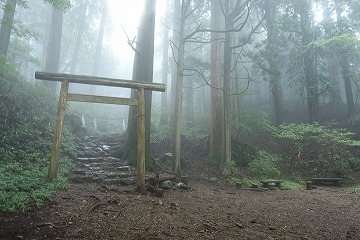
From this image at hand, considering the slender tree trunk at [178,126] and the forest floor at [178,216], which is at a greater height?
the slender tree trunk at [178,126]

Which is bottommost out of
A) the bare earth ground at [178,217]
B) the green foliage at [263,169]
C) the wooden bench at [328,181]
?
the bare earth ground at [178,217]

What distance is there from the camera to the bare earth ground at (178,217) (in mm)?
4113

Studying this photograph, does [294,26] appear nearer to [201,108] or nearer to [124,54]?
[201,108]

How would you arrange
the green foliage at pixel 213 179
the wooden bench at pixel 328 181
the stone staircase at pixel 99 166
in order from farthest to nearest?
1. the wooden bench at pixel 328 181
2. the green foliage at pixel 213 179
3. the stone staircase at pixel 99 166

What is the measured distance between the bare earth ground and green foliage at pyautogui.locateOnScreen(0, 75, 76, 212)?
417 millimetres

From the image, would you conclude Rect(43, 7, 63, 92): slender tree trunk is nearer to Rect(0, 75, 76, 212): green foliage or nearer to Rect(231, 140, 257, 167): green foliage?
Rect(0, 75, 76, 212): green foliage

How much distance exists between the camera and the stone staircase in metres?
7.88

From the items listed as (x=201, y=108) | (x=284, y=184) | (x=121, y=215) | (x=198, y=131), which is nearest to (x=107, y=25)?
(x=201, y=108)

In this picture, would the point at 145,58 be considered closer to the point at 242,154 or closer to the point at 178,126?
the point at 178,126

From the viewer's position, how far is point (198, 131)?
18.0 m

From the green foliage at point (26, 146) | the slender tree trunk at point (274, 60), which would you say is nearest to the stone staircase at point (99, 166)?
the green foliage at point (26, 146)

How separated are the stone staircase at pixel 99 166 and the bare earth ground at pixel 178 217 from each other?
59cm

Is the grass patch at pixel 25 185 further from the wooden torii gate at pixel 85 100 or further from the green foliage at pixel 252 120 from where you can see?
the green foliage at pixel 252 120

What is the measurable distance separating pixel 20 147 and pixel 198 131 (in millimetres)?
11656
